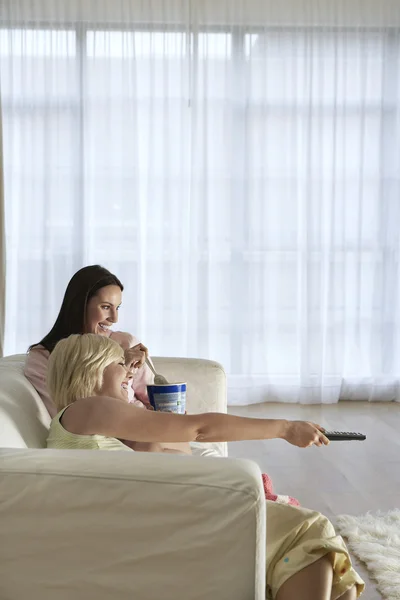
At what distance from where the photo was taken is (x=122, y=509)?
145cm

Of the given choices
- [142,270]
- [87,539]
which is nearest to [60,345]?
[87,539]

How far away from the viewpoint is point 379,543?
2748 millimetres

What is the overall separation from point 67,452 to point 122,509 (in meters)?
0.16

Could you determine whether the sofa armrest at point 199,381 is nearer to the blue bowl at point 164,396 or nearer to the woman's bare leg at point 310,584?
the blue bowl at point 164,396

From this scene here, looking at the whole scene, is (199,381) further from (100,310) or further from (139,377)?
→ (100,310)

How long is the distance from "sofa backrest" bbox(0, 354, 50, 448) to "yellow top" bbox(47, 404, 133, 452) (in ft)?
0.28

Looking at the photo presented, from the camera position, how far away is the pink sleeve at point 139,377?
9.02ft

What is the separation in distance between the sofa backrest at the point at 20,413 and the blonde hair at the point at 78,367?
10 centimetres

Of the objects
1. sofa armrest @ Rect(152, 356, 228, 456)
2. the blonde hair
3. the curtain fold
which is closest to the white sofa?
the blonde hair

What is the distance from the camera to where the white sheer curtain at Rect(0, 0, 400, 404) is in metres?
5.62

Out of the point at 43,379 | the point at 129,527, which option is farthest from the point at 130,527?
the point at 43,379

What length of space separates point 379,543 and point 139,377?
3.21ft

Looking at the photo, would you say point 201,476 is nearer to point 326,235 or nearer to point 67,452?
point 67,452

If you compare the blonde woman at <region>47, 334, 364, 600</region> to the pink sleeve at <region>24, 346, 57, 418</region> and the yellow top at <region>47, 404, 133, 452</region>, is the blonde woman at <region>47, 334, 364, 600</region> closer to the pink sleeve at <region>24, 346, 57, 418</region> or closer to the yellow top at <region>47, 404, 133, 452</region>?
the yellow top at <region>47, 404, 133, 452</region>
